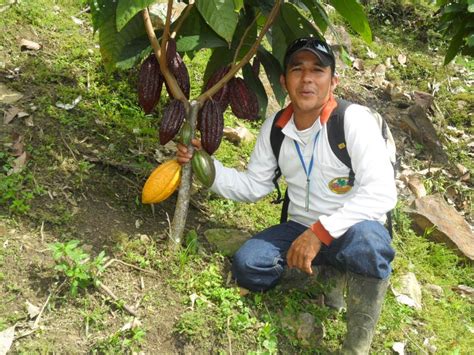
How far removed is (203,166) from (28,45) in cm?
193

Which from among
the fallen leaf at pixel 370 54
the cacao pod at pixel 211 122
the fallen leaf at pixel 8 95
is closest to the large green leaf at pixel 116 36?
the cacao pod at pixel 211 122

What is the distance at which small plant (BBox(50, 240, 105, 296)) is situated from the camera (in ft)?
7.06

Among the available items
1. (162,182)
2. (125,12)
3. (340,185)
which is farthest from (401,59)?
(125,12)

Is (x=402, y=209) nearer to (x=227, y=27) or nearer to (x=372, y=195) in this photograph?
(x=372, y=195)

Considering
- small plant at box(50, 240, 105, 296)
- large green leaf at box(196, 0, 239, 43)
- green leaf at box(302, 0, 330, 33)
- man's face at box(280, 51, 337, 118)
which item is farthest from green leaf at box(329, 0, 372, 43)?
small plant at box(50, 240, 105, 296)

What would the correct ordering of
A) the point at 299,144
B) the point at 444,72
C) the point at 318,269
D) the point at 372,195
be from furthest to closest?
the point at 444,72
the point at 318,269
the point at 299,144
the point at 372,195

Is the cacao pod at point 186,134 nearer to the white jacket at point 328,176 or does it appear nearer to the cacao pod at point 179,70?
the cacao pod at point 179,70

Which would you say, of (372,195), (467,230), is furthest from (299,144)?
(467,230)

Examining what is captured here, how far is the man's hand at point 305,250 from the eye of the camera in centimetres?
228

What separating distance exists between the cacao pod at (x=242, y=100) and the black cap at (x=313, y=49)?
0.24 metres

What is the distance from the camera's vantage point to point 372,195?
2289 millimetres

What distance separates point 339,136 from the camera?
243 centimetres

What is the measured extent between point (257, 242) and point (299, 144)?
494 mm

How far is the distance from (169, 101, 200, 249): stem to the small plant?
1.13 feet
